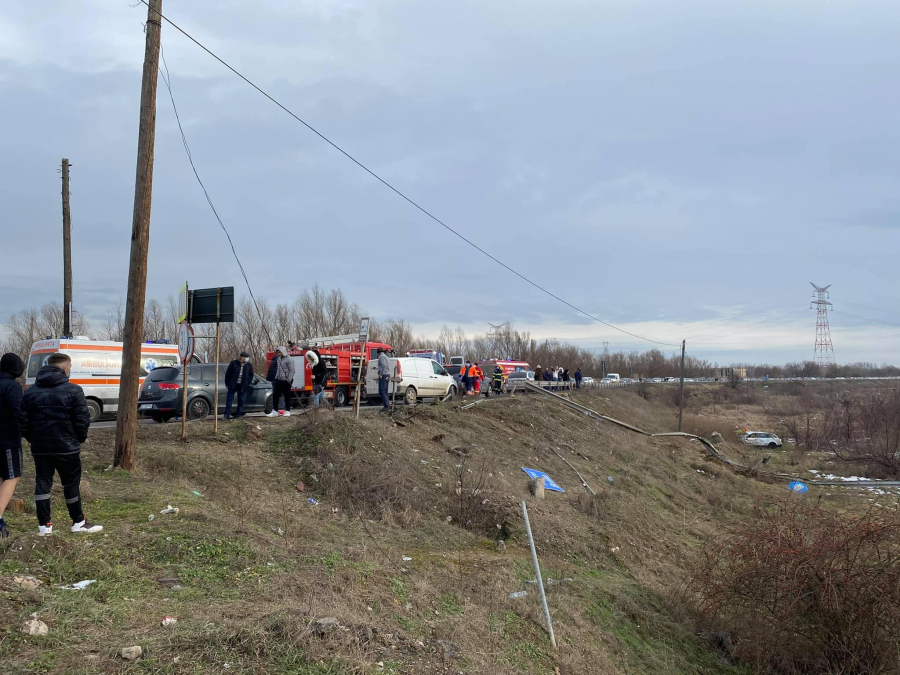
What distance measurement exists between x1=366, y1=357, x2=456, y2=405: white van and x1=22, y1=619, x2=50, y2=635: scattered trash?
1818 cm

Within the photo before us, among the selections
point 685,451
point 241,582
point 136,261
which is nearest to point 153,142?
point 136,261

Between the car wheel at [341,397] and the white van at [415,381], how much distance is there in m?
0.82

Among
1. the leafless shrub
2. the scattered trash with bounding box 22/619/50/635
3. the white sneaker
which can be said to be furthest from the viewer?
the leafless shrub

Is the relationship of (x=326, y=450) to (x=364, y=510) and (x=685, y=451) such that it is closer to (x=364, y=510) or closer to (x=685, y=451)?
(x=364, y=510)

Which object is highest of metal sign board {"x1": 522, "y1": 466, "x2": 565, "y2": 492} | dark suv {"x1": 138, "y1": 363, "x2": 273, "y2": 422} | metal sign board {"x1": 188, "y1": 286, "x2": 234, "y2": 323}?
metal sign board {"x1": 188, "y1": 286, "x2": 234, "y2": 323}

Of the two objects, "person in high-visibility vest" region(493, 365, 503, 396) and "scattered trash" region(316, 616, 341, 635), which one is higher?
"person in high-visibility vest" region(493, 365, 503, 396)

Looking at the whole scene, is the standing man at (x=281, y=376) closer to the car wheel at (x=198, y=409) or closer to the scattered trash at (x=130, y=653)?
the car wheel at (x=198, y=409)

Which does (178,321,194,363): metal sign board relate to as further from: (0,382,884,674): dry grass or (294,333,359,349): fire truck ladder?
(294,333,359,349): fire truck ladder

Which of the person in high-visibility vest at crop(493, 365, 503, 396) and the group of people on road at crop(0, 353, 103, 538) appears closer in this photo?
the group of people on road at crop(0, 353, 103, 538)

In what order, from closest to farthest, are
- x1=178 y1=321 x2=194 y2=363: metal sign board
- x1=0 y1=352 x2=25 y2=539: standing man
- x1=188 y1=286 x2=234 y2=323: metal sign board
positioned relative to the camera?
x1=0 y1=352 x2=25 y2=539: standing man < x1=178 y1=321 x2=194 y2=363: metal sign board < x1=188 y1=286 x2=234 y2=323: metal sign board

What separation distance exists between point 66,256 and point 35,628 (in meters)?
20.7

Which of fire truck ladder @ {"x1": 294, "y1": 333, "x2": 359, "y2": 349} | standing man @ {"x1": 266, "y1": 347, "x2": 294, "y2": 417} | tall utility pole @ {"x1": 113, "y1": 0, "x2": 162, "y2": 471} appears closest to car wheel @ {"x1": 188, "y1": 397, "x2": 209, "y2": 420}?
standing man @ {"x1": 266, "y1": 347, "x2": 294, "y2": 417}

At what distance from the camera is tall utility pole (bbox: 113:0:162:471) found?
9.08 metres

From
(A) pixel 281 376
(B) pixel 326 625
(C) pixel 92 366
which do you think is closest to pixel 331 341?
(C) pixel 92 366
